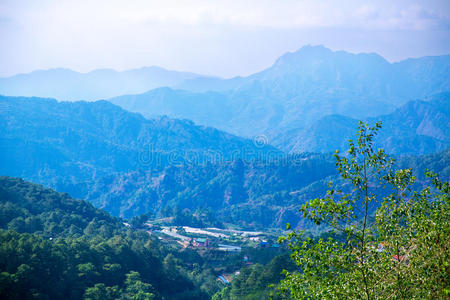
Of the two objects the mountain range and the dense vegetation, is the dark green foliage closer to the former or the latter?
the dense vegetation

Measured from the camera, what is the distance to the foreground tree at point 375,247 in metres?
8.83

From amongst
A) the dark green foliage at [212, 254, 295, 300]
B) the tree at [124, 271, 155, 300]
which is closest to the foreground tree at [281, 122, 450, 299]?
the tree at [124, 271, 155, 300]

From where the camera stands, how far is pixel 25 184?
6044cm

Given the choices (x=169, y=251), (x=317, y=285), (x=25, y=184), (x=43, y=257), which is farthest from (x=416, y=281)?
(x=25, y=184)

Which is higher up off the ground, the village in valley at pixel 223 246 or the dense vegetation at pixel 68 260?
the dense vegetation at pixel 68 260

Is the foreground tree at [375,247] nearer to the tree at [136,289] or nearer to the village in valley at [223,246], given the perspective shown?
the tree at [136,289]

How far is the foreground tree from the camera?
883cm

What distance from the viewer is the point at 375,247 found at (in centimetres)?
975

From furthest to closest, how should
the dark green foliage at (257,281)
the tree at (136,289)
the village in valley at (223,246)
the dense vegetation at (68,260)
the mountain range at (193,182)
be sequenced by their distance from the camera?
1. the mountain range at (193,182)
2. the village in valley at (223,246)
3. the dark green foliage at (257,281)
4. the tree at (136,289)
5. the dense vegetation at (68,260)

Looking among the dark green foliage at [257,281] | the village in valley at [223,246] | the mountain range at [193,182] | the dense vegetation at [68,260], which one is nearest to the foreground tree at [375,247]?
the dense vegetation at [68,260]

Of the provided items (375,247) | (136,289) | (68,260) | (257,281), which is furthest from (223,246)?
(375,247)

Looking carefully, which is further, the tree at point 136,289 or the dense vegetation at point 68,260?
the tree at point 136,289

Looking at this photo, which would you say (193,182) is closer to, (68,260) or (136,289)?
(136,289)

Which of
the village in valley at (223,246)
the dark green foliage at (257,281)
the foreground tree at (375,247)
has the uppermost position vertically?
the foreground tree at (375,247)
